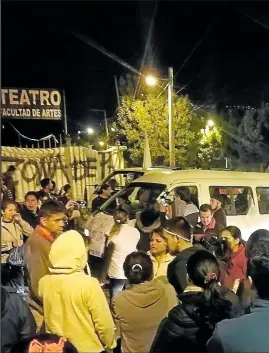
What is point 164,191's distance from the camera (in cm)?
750

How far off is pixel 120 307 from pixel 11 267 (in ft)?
5.68

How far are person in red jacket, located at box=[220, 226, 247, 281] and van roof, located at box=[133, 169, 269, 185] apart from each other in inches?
90.7

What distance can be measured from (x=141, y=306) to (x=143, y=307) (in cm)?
2

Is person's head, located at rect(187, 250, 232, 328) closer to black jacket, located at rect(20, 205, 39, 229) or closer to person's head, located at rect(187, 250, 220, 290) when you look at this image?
person's head, located at rect(187, 250, 220, 290)

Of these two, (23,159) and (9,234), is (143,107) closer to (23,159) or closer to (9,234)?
(23,159)

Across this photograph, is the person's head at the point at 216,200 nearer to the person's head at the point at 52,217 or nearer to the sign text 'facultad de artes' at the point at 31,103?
the person's head at the point at 52,217

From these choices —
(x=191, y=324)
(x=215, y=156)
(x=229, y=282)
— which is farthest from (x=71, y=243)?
(x=215, y=156)

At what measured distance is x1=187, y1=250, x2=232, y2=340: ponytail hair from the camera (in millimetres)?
→ 3215

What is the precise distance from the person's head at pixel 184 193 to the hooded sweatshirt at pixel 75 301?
13.2ft

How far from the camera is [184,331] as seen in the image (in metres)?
3.19

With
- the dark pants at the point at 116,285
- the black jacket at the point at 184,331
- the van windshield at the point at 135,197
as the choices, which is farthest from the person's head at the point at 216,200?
the black jacket at the point at 184,331

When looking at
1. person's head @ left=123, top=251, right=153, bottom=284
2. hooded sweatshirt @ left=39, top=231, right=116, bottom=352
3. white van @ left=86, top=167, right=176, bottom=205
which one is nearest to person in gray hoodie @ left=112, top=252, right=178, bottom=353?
person's head @ left=123, top=251, right=153, bottom=284

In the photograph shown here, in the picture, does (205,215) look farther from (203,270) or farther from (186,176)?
(203,270)

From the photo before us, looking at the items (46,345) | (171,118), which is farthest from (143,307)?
(171,118)
